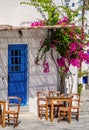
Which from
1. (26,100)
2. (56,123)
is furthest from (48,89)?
(56,123)

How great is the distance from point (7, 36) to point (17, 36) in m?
0.43

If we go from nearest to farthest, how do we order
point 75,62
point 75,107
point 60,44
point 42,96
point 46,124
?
point 46,124
point 75,107
point 75,62
point 60,44
point 42,96

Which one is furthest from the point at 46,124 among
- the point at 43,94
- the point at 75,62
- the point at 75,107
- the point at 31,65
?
the point at 75,62

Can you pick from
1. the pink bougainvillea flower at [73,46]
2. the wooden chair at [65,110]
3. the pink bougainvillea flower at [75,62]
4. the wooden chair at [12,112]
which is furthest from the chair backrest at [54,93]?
the pink bougainvillea flower at [73,46]

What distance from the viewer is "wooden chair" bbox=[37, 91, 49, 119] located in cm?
1950

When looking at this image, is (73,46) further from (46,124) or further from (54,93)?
(46,124)

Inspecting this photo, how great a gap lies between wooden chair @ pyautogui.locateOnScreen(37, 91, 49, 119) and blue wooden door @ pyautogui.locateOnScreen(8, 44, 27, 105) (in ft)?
2.15

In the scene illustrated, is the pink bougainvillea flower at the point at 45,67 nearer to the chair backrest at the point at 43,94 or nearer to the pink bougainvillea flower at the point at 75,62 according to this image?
the chair backrest at the point at 43,94

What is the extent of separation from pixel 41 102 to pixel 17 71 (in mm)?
1675

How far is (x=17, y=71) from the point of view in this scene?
2016cm

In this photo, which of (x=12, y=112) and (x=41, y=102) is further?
(x=41, y=102)

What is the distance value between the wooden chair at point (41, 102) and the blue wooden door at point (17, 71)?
656 millimetres

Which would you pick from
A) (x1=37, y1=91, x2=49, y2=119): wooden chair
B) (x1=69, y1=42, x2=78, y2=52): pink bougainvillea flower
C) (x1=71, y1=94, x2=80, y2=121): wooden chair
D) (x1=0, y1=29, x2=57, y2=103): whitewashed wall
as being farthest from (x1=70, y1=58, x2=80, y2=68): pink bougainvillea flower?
(x1=37, y1=91, x2=49, y2=119): wooden chair

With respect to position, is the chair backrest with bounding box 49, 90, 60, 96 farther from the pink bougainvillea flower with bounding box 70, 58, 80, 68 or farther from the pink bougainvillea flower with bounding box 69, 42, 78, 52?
the pink bougainvillea flower with bounding box 69, 42, 78, 52
